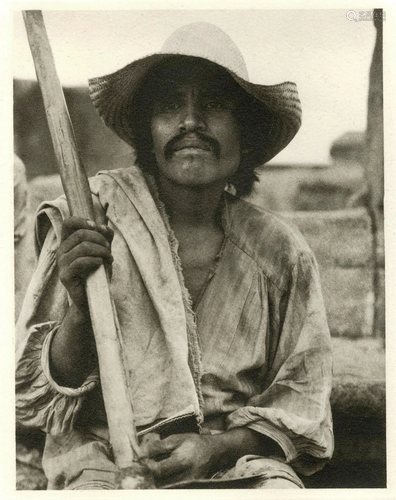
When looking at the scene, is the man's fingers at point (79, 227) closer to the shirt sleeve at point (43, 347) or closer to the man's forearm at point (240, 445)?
the shirt sleeve at point (43, 347)

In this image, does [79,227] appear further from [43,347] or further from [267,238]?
[267,238]

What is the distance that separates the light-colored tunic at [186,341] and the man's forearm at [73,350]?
0.03 metres

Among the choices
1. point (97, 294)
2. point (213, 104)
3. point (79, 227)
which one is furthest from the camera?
point (213, 104)

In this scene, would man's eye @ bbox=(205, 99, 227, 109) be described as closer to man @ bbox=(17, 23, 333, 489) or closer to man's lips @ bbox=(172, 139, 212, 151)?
man @ bbox=(17, 23, 333, 489)

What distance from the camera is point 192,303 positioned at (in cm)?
361


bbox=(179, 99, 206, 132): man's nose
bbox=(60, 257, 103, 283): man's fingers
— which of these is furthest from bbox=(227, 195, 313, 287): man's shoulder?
bbox=(60, 257, 103, 283): man's fingers

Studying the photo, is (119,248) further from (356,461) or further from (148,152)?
A: (356,461)

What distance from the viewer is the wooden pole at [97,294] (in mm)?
3252

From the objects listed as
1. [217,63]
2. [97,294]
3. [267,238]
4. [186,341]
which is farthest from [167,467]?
[217,63]

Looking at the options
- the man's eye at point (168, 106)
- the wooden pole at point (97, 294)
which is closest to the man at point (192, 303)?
the man's eye at point (168, 106)

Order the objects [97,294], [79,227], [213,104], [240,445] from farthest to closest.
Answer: [213,104], [240,445], [79,227], [97,294]

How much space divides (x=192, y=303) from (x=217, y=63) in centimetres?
85

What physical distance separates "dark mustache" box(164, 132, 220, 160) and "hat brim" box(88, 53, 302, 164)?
0.17m

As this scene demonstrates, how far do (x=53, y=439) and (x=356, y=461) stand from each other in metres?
1.08
